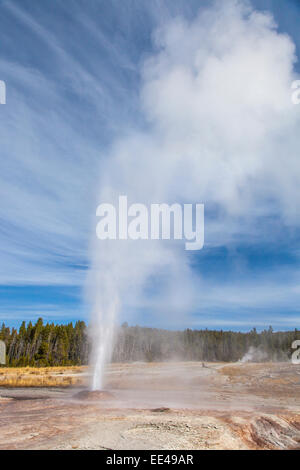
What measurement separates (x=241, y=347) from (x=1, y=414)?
113m

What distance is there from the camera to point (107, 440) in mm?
10562

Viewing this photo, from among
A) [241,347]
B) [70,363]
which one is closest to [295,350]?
[241,347]

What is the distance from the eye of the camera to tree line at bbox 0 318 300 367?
7619 cm

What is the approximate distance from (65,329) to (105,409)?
7461 cm

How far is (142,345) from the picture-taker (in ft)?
364

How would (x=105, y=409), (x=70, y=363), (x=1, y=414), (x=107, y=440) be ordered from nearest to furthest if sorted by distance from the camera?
(x=107, y=440), (x=1, y=414), (x=105, y=409), (x=70, y=363)

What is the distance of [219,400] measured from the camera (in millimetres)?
22719

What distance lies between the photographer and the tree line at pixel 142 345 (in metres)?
76.2
